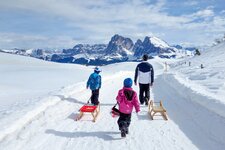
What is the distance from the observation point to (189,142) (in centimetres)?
751

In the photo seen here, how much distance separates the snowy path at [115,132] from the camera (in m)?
7.27

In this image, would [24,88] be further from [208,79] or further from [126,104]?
[126,104]

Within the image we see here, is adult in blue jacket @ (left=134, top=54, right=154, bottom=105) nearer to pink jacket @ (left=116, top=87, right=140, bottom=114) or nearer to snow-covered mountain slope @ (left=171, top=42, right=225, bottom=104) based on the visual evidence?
snow-covered mountain slope @ (left=171, top=42, right=225, bottom=104)

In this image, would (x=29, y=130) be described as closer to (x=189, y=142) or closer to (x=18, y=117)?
(x=18, y=117)

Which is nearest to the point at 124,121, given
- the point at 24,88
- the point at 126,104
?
the point at 126,104

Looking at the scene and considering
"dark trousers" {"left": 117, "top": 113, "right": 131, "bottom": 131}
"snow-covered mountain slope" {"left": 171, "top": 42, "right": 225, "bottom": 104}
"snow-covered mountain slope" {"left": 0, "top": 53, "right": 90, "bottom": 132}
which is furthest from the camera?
"snow-covered mountain slope" {"left": 171, "top": 42, "right": 225, "bottom": 104}

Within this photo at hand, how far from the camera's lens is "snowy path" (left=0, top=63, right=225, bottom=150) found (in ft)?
23.9

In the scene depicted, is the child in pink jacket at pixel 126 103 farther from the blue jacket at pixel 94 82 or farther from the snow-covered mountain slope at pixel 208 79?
the blue jacket at pixel 94 82

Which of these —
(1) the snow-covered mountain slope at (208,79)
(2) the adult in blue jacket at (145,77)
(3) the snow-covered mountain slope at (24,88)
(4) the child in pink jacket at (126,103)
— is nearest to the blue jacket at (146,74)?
(2) the adult in blue jacket at (145,77)

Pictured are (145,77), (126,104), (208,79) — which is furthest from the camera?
(208,79)

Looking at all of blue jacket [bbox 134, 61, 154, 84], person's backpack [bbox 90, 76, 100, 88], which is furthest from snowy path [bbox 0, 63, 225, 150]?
blue jacket [bbox 134, 61, 154, 84]

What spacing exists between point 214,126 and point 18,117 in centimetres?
635

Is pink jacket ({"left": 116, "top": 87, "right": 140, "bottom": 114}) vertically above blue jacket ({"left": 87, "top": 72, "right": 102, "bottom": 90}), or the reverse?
blue jacket ({"left": 87, "top": 72, "right": 102, "bottom": 90})

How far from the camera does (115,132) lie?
8547 mm
